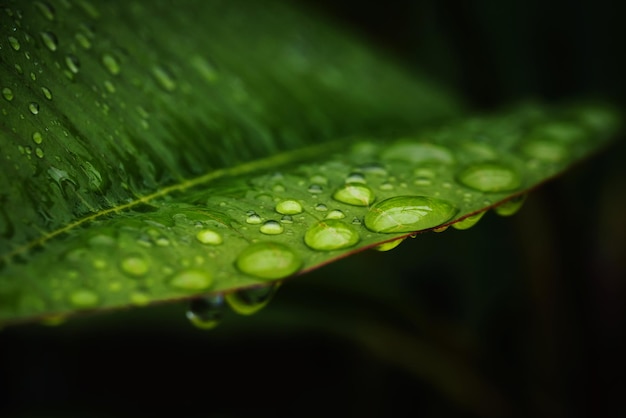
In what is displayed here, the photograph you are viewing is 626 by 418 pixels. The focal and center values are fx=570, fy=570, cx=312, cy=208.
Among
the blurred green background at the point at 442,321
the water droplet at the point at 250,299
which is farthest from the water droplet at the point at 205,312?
the blurred green background at the point at 442,321

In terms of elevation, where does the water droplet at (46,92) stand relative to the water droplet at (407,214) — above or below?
above

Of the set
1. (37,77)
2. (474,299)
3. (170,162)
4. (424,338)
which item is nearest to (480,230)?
(474,299)

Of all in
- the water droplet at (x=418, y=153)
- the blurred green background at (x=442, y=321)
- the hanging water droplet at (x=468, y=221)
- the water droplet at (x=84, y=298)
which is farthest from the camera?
the blurred green background at (x=442, y=321)

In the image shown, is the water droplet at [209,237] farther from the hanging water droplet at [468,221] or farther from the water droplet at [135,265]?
the hanging water droplet at [468,221]

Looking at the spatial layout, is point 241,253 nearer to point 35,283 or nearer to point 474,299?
point 35,283

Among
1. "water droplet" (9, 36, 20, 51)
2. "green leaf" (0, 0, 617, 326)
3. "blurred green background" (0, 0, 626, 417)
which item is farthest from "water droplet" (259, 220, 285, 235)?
"blurred green background" (0, 0, 626, 417)

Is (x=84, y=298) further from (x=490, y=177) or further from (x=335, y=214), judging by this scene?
(x=490, y=177)

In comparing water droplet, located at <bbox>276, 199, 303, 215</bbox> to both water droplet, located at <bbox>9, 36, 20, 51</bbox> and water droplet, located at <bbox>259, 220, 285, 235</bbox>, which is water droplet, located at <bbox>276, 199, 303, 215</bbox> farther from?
water droplet, located at <bbox>9, 36, 20, 51</bbox>
